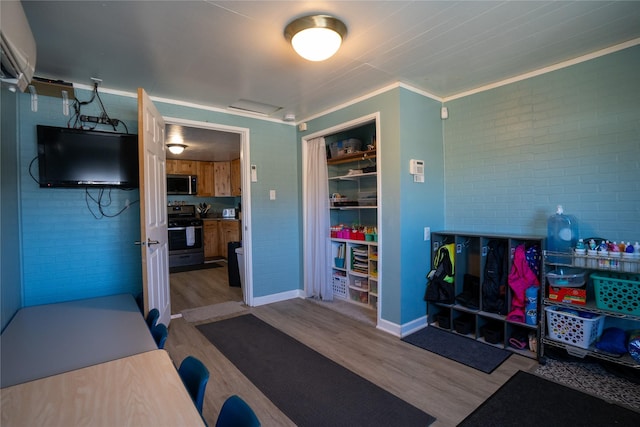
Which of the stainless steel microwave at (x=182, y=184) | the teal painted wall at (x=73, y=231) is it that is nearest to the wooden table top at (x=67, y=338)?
the teal painted wall at (x=73, y=231)

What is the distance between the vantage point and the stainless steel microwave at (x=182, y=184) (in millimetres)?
6941

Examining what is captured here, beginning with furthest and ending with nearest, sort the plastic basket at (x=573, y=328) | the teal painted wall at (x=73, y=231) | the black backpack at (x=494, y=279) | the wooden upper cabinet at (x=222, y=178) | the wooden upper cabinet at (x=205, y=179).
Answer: the wooden upper cabinet at (x=222, y=178)
the wooden upper cabinet at (x=205, y=179)
the black backpack at (x=494, y=279)
the teal painted wall at (x=73, y=231)
the plastic basket at (x=573, y=328)

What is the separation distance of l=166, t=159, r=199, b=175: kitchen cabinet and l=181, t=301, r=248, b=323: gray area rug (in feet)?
13.5

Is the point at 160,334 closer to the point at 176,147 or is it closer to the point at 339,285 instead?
the point at 339,285

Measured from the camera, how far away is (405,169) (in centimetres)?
307

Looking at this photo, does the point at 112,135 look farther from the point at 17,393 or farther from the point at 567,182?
the point at 567,182

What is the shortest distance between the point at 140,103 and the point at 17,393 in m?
2.03

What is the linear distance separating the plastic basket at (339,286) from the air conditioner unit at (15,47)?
11.8 ft

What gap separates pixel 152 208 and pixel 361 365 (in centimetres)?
225

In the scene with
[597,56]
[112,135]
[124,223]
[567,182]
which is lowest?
[124,223]

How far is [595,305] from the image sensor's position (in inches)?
92.3

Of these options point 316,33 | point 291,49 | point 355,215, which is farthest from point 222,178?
point 316,33

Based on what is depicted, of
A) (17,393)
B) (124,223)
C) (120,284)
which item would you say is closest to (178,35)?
(124,223)

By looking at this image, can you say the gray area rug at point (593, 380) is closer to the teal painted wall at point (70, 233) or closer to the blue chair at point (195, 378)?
the blue chair at point (195, 378)
